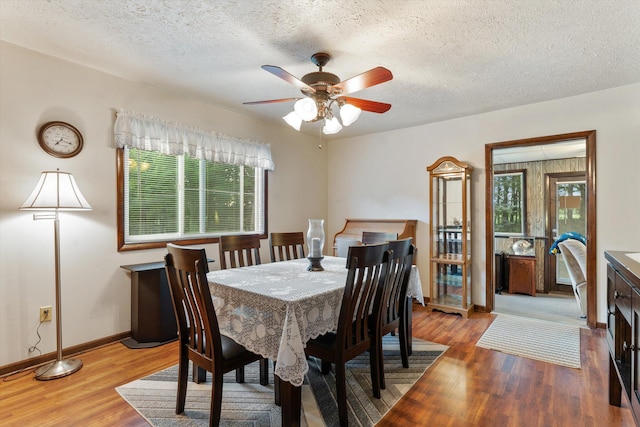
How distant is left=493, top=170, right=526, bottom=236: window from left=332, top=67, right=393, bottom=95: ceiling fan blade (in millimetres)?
4389

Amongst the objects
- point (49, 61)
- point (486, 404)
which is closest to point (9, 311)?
point (49, 61)

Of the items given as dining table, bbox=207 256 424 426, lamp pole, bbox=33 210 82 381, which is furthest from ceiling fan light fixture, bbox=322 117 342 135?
lamp pole, bbox=33 210 82 381

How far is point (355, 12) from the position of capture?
6.48ft

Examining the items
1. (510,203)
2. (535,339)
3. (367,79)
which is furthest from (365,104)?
(510,203)

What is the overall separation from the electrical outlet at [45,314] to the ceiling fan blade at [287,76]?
8.17 feet

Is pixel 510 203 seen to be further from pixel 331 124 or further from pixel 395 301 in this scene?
pixel 331 124

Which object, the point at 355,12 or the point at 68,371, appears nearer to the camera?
the point at 355,12

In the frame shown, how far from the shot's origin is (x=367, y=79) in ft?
6.71

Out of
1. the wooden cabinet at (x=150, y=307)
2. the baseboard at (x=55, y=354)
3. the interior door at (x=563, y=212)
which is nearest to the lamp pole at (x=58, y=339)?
the baseboard at (x=55, y=354)

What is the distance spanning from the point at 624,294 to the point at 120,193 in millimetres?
3585

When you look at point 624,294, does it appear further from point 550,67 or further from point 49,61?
point 49,61

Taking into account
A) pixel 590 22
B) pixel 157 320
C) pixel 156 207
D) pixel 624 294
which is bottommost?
pixel 157 320

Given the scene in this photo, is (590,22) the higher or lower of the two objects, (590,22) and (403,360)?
the higher

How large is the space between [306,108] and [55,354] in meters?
2.76
